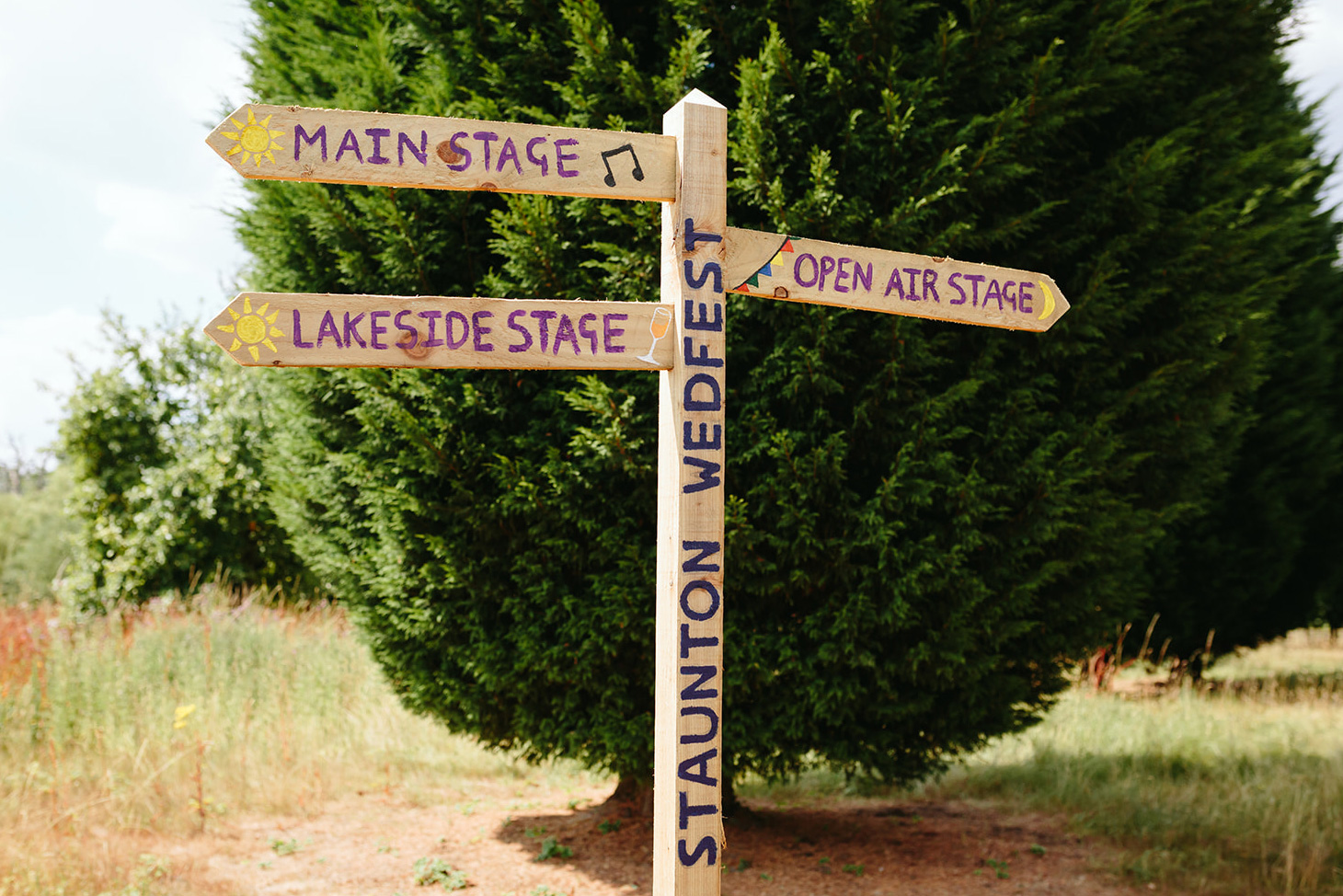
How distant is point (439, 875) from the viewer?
4449 millimetres

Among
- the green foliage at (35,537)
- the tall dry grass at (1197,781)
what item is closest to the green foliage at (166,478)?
the tall dry grass at (1197,781)

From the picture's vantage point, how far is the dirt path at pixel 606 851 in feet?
14.5

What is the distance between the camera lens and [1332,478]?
948cm

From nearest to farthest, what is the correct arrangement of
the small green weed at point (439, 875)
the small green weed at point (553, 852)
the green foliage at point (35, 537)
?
the small green weed at point (439, 875) < the small green weed at point (553, 852) < the green foliage at point (35, 537)

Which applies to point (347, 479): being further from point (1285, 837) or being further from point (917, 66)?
point (1285, 837)

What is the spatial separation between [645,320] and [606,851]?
341 cm

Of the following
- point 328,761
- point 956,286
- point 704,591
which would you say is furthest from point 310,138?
point 328,761

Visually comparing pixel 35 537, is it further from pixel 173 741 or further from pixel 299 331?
pixel 299 331

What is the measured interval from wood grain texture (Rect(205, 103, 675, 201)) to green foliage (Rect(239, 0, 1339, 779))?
1.45 m

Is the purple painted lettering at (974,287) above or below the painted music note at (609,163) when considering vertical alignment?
below

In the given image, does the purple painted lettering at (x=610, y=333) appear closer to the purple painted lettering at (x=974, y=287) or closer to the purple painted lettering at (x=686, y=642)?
the purple painted lettering at (x=686, y=642)

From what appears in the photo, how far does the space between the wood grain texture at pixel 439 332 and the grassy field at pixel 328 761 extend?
3315 mm

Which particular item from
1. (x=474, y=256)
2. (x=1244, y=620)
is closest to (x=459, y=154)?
(x=474, y=256)

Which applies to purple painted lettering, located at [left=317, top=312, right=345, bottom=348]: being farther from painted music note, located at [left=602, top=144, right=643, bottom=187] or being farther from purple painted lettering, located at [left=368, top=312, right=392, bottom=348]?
painted music note, located at [left=602, top=144, right=643, bottom=187]
